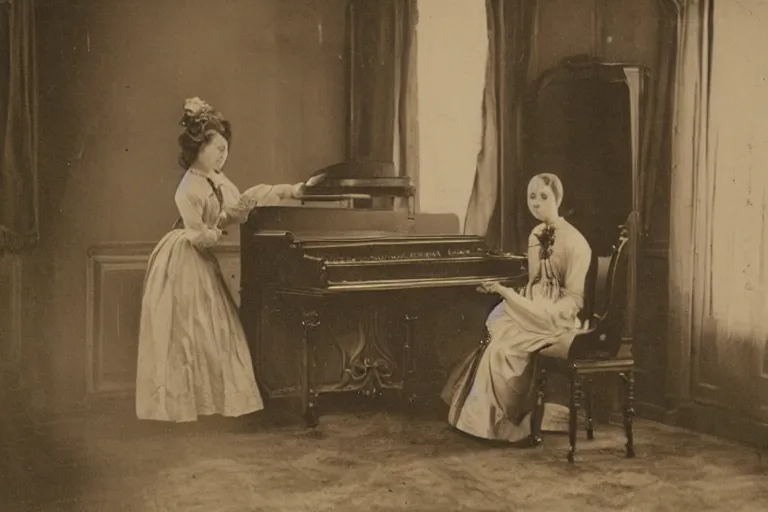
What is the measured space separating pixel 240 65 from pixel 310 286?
977 mm

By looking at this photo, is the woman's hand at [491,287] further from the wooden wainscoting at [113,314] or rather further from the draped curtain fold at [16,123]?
the draped curtain fold at [16,123]

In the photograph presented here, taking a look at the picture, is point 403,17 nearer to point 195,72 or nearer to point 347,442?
point 195,72

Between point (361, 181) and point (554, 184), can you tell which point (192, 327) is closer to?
point (361, 181)

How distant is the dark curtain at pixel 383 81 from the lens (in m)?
4.55

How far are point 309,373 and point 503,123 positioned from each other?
1.54m

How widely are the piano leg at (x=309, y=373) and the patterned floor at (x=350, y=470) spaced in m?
0.08

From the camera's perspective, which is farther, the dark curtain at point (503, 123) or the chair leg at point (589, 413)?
the dark curtain at point (503, 123)

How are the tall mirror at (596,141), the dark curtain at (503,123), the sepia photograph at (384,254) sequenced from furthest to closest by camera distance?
the dark curtain at (503,123), the tall mirror at (596,141), the sepia photograph at (384,254)

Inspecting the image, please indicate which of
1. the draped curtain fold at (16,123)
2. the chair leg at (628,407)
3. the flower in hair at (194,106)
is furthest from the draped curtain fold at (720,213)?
the draped curtain fold at (16,123)

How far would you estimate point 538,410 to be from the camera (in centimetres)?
404

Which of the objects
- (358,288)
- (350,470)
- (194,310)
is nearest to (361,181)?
(358,288)

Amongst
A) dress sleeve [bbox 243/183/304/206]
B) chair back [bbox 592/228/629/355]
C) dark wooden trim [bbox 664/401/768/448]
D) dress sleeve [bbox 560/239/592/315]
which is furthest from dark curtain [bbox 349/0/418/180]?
dark wooden trim [bbox 664/401/768/448]

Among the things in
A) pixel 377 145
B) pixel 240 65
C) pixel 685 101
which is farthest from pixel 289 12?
pixel 685 101

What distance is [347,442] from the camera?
4078mm
